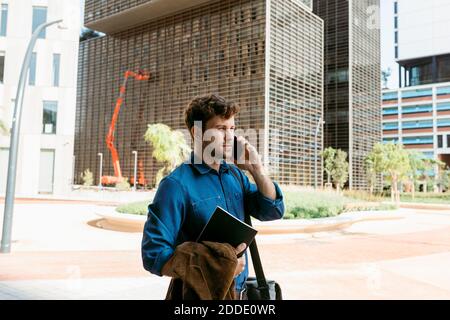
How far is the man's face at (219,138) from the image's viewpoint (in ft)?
5.59

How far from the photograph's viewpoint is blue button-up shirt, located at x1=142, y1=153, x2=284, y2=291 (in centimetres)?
153

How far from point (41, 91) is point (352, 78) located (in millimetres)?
35675

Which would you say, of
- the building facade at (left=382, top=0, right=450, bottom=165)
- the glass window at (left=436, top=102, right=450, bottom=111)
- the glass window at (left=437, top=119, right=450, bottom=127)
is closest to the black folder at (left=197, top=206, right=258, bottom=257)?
the building facade at (left=382, top=0, right=450, bottom=165)

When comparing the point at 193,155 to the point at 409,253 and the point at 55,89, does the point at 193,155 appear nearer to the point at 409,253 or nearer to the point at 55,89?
the point at 409,253

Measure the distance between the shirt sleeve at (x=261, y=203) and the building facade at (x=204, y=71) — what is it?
1248 inches

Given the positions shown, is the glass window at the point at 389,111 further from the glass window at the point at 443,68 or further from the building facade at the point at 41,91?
the building facade at the point at 41,91

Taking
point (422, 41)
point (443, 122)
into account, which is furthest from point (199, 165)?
point (443, 122)

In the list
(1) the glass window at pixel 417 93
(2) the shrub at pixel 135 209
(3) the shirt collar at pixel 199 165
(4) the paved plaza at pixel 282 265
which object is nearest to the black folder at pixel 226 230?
(3) the shirt collar at pixel 199 165

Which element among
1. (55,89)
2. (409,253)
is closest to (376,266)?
(409,253)

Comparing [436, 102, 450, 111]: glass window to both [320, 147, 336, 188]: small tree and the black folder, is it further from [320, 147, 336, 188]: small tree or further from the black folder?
the black folder

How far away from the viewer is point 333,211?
12.3 meters

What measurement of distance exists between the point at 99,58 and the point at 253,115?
29.2 meters

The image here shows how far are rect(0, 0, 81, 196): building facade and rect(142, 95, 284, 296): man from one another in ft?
91.4

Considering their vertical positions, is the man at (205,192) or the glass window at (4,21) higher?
the glass window at (4,21)
